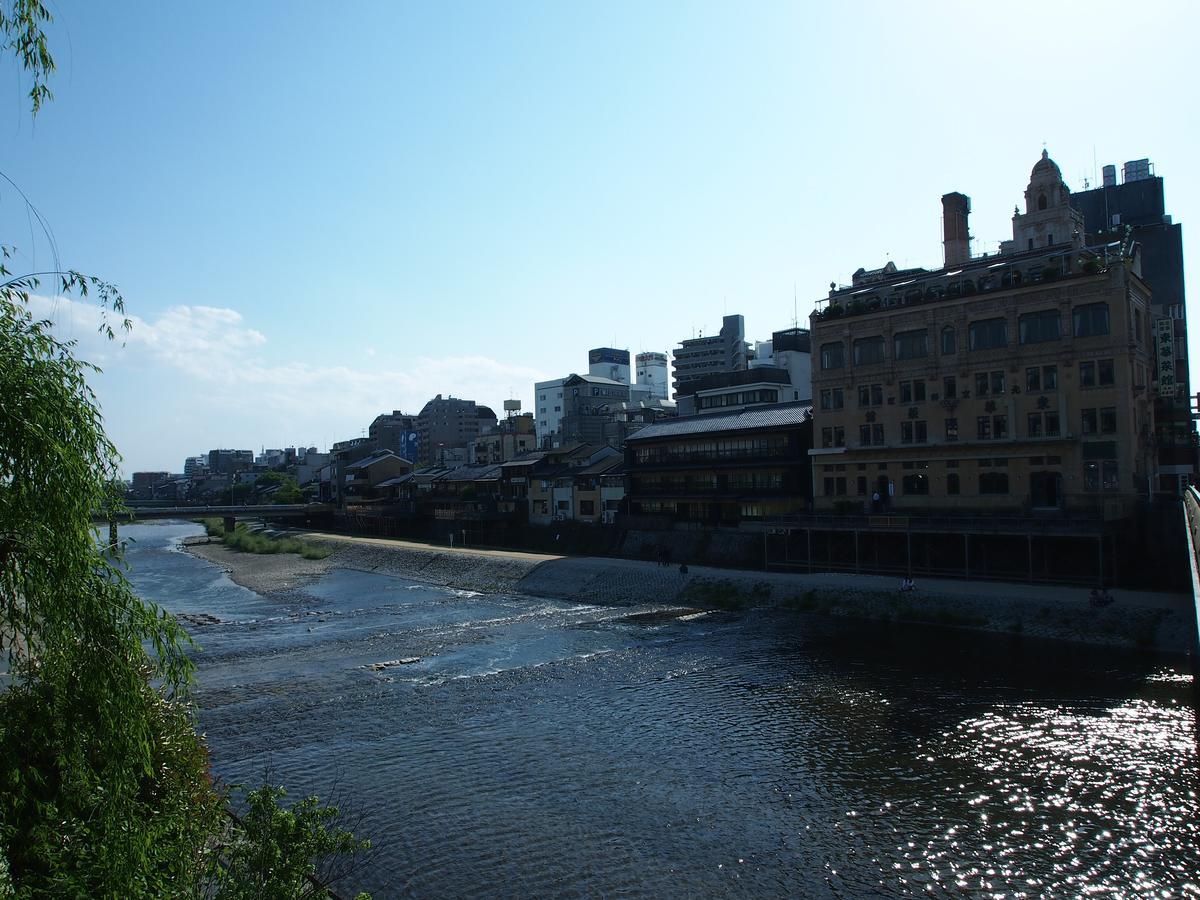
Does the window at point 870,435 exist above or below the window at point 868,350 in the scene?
below

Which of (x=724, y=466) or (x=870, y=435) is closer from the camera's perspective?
(x=870, y=435)

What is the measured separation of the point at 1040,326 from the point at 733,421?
26.1 metres

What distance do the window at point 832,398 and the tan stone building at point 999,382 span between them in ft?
0.28

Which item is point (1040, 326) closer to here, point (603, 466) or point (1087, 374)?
point (1087, 374)

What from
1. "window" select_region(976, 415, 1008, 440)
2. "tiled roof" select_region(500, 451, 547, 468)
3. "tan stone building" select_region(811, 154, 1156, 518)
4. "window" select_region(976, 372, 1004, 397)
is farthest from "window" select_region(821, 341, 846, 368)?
"tiled roof" select_region(500, 451, 547, 468)

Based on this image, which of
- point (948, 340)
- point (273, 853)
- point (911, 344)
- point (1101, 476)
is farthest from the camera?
point (911, 344)

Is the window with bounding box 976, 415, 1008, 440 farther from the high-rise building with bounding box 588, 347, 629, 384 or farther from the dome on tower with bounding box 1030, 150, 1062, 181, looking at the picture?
the high-rise building with bounding box 588, 347, 629, 384

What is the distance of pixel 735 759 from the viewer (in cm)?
2395

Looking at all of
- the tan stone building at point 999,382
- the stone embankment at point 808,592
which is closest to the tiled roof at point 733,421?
the tan stone building at point 999,382

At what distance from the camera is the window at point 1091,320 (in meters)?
44.9

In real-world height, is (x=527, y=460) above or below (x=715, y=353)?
below

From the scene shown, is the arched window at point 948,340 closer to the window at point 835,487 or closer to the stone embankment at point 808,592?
the window at point 835,487

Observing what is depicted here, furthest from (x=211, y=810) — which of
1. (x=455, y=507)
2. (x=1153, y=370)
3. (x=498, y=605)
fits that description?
(x=455, y=507)

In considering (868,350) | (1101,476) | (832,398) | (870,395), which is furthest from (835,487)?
(1101,476)
